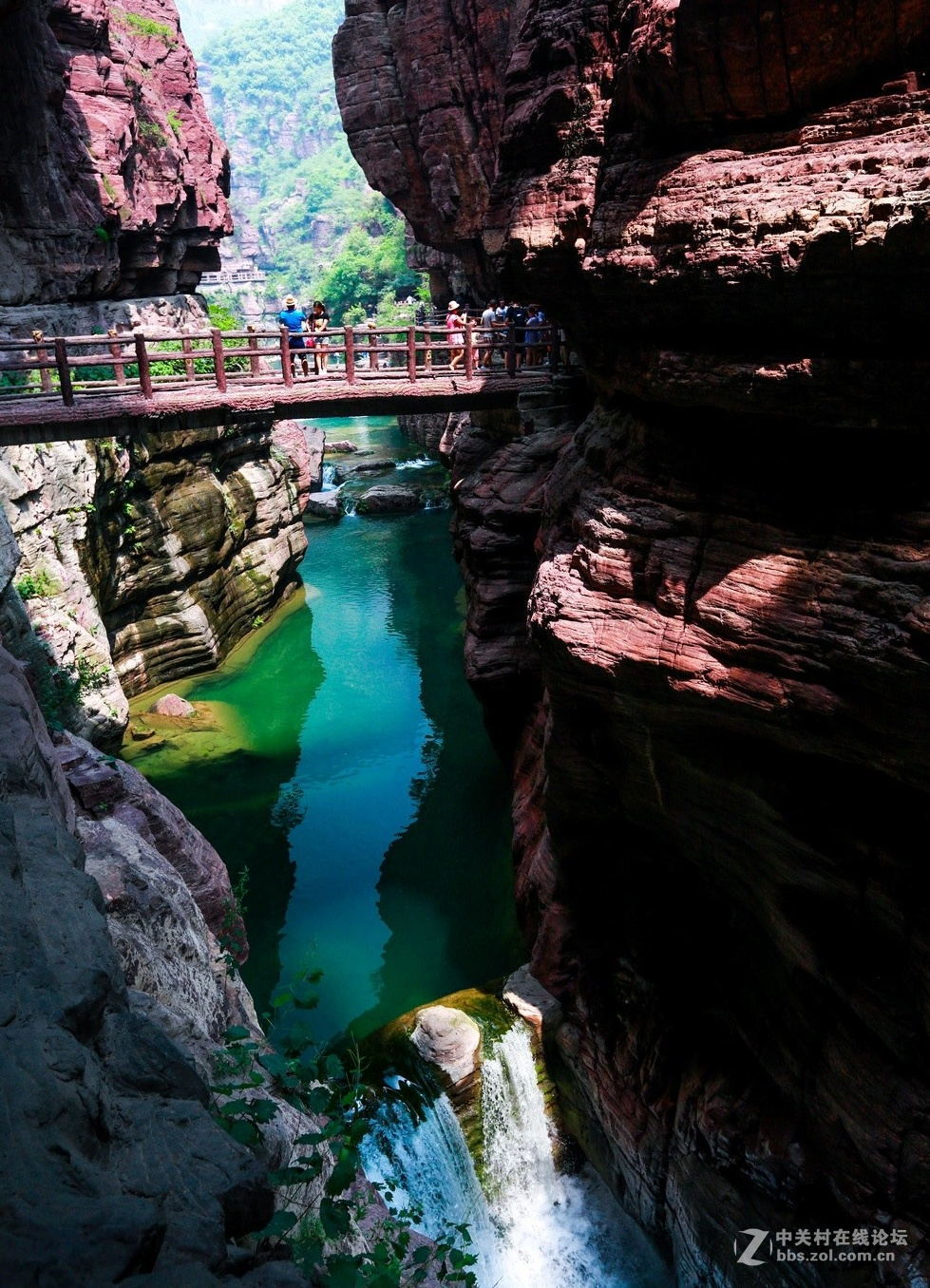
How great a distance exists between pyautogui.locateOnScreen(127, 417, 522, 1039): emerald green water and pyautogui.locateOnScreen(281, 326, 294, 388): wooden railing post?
639 cm

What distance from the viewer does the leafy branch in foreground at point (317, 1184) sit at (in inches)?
128

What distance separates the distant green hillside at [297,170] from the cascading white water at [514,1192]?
167 ft

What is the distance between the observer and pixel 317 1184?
4.97m

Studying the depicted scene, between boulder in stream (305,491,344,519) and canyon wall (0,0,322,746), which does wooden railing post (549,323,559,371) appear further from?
Answer: boulder in stream (305,491,344,519)

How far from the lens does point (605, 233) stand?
6.41m

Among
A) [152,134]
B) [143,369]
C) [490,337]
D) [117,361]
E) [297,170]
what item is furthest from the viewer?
[297,170]

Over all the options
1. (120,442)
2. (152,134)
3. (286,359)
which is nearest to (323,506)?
(152,134)

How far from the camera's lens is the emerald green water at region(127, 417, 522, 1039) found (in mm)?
10992

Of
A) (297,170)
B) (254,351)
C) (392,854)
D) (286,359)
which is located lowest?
(392,854)

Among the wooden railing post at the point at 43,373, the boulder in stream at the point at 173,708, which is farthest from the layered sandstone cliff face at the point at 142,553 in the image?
the wooden railing post at the point at 43,373

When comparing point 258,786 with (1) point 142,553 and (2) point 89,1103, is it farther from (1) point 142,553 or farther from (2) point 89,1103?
(2) point 89,1103

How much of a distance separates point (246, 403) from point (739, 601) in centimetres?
866

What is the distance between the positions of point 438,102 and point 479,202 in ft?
8.01

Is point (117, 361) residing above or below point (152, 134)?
below
